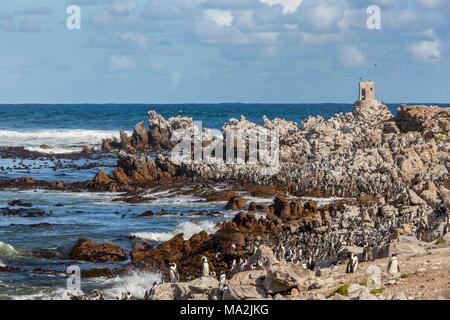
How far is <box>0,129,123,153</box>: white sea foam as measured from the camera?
101 metres

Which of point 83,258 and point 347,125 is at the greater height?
point 347,125

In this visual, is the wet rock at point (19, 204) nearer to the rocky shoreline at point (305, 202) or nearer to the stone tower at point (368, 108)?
the rocky shoreline at point (305, 202)

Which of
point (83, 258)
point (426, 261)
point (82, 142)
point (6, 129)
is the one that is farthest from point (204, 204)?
point (6, 129)

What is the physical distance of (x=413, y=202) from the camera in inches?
1715

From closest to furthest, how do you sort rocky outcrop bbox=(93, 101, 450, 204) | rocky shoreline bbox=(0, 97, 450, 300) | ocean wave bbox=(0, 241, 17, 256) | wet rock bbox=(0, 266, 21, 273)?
rocky shoreline bbox=(0, 97, 450, 300)
wet rock bbox=(0, 266, 21, 273)
ocean wave bbox=(0, 241, 17, 256)
rocky outcrop bbox=(93, 101, 450, 204)

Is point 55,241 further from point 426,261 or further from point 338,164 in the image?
point 338,164

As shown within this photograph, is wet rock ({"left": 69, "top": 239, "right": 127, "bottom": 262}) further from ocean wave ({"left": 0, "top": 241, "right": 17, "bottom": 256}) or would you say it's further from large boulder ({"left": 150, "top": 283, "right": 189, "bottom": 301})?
large boulder ({"left": 150, "top": 283, "right": 189, "bottom": 301})

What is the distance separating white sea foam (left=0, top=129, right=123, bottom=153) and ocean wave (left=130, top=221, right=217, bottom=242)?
52990 millimetres

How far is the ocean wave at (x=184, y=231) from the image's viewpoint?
4206 centimetres

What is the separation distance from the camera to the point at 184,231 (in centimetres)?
4328

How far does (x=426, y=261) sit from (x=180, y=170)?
37548mm

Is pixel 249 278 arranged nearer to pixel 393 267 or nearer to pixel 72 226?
pixel 393 267

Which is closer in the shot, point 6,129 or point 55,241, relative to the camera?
point 55,241

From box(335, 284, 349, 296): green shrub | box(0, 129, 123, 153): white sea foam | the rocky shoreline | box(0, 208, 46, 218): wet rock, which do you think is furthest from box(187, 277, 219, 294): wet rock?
box(0, 129, 123, 153): white sea foam
